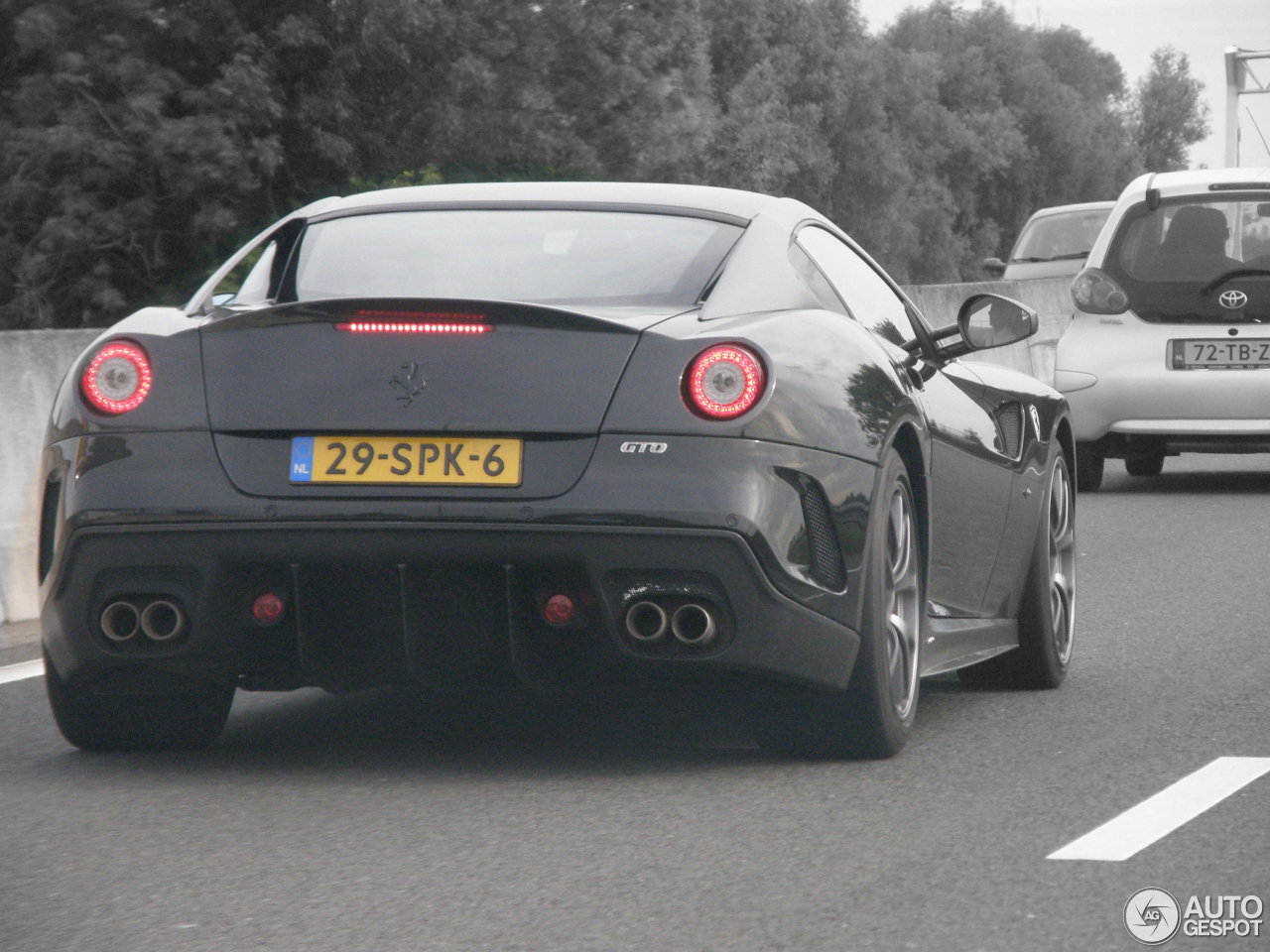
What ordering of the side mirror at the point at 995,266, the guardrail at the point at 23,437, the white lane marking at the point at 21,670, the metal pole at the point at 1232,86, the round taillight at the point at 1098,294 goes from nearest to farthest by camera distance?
the white lane marking at the point at 21,670
the guardrail at the point at 23,437
the round taillight at the point at 1098,294
the side mirror at the point at 995,266
the metal pole at the point at 1232,86

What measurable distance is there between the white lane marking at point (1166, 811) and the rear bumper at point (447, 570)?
73 centimetres

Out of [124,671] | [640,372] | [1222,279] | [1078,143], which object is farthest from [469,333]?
[1078,143]

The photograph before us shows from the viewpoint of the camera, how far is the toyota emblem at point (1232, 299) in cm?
1365

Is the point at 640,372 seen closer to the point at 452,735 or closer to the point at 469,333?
the point at 469,333

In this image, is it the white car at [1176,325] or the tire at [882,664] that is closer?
the tire at [882,664]

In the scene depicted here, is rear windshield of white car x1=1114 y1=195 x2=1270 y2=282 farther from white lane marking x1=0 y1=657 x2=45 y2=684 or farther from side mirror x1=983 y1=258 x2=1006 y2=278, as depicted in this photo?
side mirror x1=983 y1=258 x2=1006 y2=278

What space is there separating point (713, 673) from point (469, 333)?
89 centimetres

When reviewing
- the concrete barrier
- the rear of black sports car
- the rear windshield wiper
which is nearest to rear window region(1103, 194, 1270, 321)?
the rear windshield wiper

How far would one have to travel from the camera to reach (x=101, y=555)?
5.30m

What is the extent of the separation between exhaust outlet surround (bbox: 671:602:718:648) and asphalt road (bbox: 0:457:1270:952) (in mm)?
338

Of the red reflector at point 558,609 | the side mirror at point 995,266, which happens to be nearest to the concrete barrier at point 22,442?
the red reflector at point 558,609

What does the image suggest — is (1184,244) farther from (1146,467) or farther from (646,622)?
(646,622)

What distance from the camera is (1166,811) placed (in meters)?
5.05

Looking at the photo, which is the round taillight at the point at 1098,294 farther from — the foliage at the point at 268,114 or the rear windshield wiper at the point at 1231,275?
the foliage at the point at 268,114
